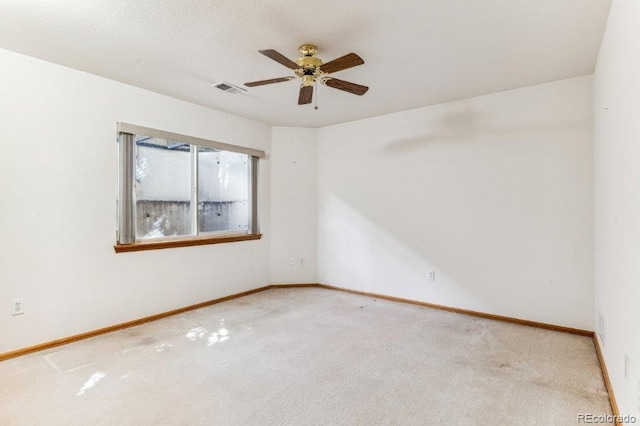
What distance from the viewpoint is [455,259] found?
3.82 metres

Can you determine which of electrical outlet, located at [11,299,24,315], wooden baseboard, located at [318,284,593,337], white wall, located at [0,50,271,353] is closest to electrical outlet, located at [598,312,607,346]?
wooden baseboard, located at [318,284,593,337]

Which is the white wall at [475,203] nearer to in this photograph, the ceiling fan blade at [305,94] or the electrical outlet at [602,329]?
the electrical outlet at [602,329]

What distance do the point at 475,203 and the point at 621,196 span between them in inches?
75.3

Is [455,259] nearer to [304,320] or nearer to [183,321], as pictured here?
[304,320]

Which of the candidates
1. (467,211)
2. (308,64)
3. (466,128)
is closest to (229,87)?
(308,64)

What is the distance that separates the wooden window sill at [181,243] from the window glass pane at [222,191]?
0.71ft

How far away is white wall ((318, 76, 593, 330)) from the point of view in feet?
10.3

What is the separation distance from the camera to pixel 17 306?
2.71 meters

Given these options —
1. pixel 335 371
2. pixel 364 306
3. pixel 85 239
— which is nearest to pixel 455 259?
pixel 364 306

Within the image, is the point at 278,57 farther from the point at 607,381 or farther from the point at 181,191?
the point at 607,381

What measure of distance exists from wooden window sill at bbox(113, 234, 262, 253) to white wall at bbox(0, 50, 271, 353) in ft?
0.27

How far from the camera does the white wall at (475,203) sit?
3.14 metres

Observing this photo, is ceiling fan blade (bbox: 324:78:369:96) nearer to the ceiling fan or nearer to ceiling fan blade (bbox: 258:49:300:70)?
the ceiling fan

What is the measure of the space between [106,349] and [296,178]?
317cm
